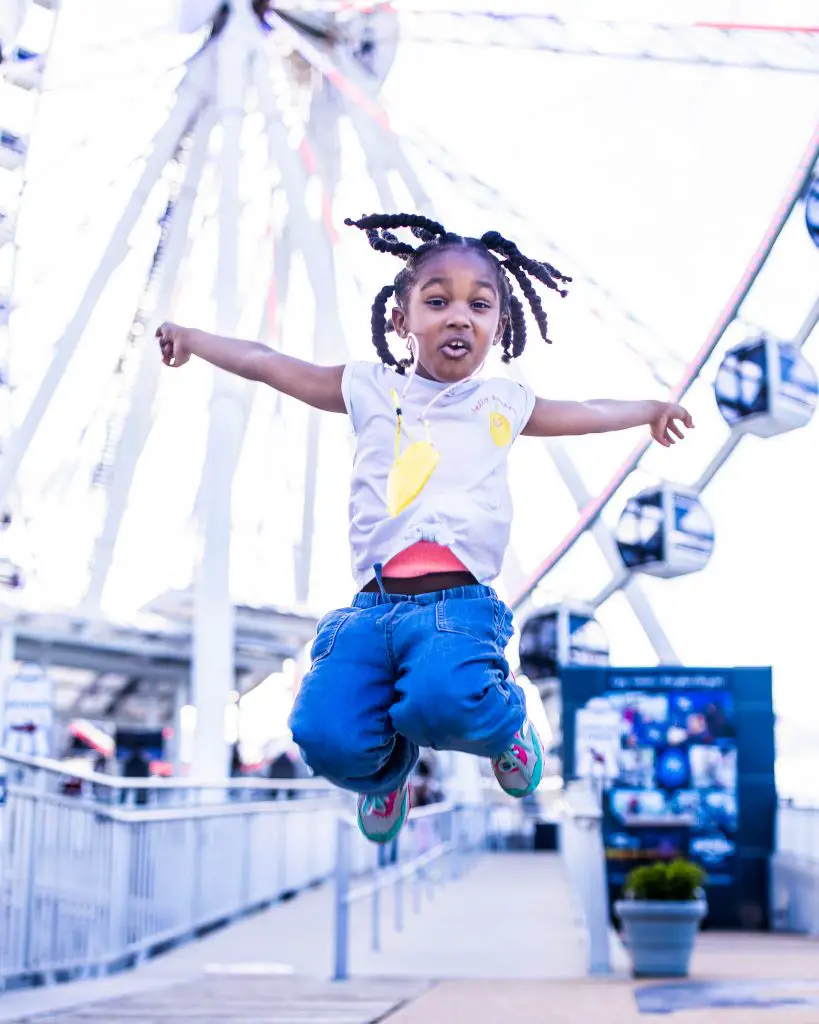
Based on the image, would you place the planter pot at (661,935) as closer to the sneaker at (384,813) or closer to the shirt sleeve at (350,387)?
the sneaker at (384,813)

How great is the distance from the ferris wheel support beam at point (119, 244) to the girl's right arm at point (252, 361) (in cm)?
1462

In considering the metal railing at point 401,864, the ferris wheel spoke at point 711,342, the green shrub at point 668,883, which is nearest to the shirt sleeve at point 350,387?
the metal railing at point 401,864

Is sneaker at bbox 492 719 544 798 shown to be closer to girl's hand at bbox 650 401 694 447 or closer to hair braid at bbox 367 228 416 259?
girl's hand at bbox 650 401 694 447

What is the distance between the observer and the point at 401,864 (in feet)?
35.7

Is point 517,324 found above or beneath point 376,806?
above

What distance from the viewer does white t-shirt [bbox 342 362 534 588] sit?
2.59 metres

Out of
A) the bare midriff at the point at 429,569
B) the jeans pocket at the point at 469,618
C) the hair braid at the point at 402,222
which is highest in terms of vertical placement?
the hair braid at the point at 402,222

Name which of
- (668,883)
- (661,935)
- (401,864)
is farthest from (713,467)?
(661,935)

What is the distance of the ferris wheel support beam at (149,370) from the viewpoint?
56.3 ft

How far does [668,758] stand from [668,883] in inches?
163

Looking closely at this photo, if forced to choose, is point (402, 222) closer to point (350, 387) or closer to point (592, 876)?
point (350, 387)

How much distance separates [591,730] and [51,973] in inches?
244

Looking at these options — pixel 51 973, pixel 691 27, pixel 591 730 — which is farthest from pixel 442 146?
pixel 51 973

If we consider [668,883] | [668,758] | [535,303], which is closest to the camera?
[535,303]
